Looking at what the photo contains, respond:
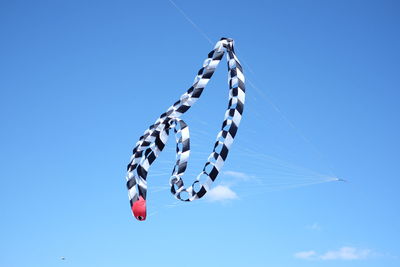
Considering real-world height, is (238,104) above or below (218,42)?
below

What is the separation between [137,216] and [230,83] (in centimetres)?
602

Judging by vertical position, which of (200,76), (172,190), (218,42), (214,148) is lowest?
(172,190)

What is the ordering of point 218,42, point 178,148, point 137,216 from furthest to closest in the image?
point 218,42 < point 178,148 < point 137,216

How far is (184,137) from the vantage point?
18.8 metres

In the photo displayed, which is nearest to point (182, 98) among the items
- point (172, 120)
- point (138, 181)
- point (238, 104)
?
point (172, 120)

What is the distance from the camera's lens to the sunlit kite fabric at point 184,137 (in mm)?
18172

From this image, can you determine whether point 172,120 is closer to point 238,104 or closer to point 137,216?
Answer: point 238,104

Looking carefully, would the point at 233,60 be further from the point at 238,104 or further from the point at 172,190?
the point at 172,190

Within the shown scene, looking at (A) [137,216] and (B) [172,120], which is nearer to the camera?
(A) [137,216]

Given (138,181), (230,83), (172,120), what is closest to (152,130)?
(172,120)

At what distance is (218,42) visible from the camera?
2066cm

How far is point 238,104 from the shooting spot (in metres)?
18.6

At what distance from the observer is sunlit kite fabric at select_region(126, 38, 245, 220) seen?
1817cm

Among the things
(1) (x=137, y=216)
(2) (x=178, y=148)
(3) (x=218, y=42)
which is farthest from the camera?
(3) (x=218, y=42)
